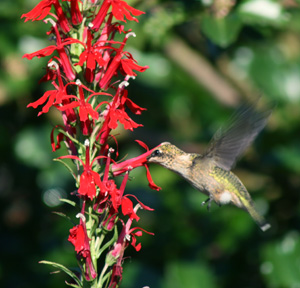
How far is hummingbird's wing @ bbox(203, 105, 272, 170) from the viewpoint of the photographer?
206 cm

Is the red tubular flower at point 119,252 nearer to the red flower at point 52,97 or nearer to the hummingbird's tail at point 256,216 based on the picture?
the red flower at point 52,97

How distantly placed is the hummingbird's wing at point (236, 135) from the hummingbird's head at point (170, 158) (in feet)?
0.43

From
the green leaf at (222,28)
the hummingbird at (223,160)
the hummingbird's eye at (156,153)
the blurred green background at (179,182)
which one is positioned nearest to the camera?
the hummingbird's eye at (156,153)

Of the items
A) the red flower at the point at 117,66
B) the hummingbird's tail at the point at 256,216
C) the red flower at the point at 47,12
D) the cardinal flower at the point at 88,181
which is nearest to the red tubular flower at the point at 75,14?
the red flower at the point at 47,12

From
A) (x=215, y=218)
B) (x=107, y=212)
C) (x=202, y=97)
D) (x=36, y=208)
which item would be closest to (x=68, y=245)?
(x=36, y=208)

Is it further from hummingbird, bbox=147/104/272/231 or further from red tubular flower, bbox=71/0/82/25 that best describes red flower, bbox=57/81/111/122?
hummingbird, bbox=147/104/272/231

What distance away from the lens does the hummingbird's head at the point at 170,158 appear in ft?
6.17

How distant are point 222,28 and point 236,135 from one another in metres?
0.44

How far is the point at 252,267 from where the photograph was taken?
314cm

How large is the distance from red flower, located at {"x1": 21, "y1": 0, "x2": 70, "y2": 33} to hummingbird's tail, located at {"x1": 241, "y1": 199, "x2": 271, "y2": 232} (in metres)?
1.13

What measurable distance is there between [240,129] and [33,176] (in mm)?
1775

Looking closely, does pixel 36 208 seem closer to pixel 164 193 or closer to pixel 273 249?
pixel 164 193

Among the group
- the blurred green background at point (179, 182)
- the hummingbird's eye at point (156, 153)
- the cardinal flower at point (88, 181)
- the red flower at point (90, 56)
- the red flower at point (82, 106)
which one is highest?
the red flower at point (90, 56)

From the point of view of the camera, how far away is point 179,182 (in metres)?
3.47
